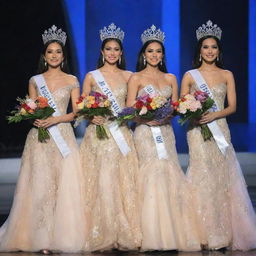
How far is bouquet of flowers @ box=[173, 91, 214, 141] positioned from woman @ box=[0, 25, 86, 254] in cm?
89

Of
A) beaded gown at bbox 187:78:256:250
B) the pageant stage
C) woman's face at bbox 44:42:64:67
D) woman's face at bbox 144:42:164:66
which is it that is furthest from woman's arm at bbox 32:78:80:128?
the pageant stage

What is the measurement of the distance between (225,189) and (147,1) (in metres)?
3.36

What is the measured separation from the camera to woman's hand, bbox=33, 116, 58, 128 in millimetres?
6680

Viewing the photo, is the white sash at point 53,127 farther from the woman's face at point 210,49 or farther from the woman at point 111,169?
the woman's face at point 210,49

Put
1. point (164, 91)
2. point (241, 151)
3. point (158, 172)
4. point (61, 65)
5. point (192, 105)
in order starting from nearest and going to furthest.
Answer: point (192, 105)
point (158, 172)
point (164, 91)
point (61, 65)
point (241, 151)

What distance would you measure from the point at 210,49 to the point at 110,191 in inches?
55.1

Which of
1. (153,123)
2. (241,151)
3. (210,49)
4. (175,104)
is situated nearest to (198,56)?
(210,49)

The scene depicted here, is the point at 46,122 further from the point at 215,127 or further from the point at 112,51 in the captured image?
the point at 215,127

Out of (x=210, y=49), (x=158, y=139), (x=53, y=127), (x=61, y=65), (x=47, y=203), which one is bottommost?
(x=47, y=203)

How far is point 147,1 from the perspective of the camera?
30.8 feet

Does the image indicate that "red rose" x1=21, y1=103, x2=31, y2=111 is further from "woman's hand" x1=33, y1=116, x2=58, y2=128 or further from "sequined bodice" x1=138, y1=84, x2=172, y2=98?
"sequined bodice" x1=138, y1=84, x2=172, y2=98

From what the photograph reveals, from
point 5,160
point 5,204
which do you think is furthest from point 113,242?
point 5,160

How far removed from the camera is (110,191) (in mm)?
6559

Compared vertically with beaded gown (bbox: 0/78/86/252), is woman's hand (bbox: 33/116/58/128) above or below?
above
